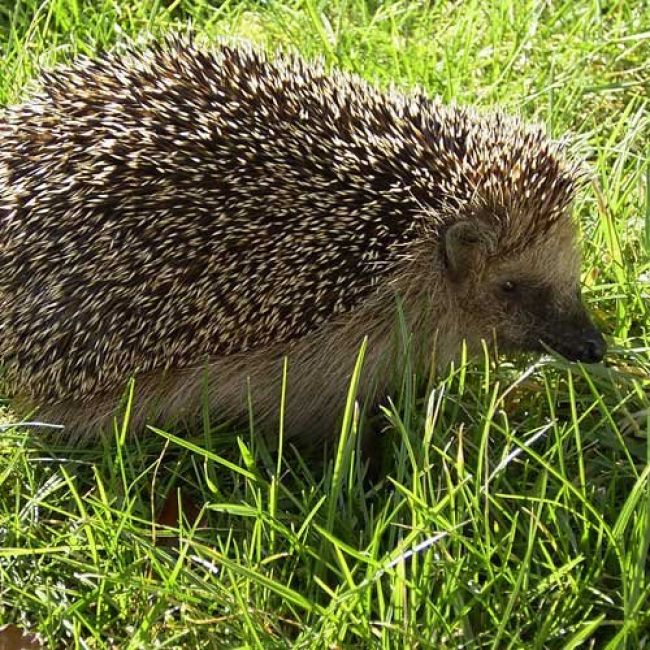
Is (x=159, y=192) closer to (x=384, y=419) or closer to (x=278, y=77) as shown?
(x=278, y=77)

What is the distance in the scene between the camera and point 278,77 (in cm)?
387

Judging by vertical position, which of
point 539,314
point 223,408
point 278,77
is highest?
point 278,77

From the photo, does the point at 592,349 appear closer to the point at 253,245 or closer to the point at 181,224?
the point at 253,245

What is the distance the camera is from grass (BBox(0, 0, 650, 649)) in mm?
2889

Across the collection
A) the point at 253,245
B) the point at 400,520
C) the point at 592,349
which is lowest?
the point at 400,520

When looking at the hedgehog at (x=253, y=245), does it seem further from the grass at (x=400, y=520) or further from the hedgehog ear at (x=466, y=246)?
the grass at (x=400, y=520)

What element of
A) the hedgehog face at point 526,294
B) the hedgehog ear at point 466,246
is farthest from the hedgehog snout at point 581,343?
the hedgehog ear at point 466,246

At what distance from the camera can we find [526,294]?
3.79m

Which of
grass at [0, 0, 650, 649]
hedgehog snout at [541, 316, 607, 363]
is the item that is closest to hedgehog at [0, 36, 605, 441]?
hedgehog snout at [541, 316, 607, 363]

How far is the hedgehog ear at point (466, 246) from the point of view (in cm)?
364

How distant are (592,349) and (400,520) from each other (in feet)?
2.98

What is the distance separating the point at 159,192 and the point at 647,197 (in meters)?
1.79

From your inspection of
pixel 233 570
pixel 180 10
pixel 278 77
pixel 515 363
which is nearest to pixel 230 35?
pixel 180 10

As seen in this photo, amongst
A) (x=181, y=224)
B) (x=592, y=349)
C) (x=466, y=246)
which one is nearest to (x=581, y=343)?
(x=592, y=349)
